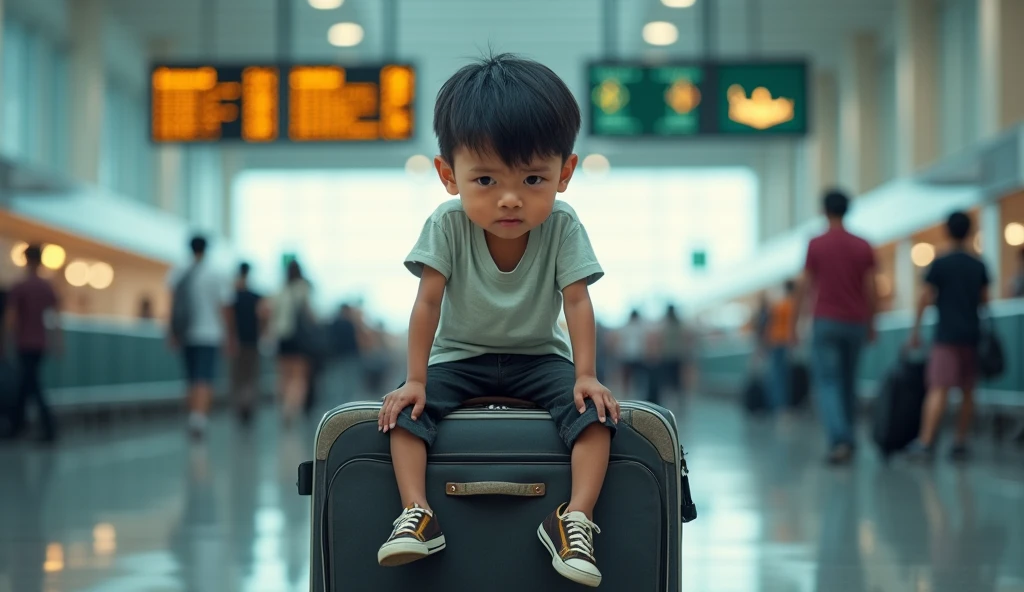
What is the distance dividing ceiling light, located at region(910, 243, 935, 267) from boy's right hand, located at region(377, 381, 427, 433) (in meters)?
18.0

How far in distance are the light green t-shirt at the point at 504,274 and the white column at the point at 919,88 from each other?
17.1m

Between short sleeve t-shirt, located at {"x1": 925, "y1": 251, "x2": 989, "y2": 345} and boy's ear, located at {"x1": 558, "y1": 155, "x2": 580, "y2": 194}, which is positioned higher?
boy's ear, located at {"x1": 558, "y1": 155, "x2": 580, "y2": 194}

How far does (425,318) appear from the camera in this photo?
2.83 meters

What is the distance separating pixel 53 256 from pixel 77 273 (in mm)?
1748

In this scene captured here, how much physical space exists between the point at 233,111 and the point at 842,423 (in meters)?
7.32

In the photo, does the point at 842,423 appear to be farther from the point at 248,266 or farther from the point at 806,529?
the point at 248,266

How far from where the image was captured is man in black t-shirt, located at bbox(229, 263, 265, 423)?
13641 mm

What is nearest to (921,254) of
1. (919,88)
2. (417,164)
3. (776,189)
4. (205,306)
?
(919,88)

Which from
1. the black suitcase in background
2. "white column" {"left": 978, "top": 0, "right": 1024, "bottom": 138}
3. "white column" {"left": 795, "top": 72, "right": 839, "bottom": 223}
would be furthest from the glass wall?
the black suitcase in background

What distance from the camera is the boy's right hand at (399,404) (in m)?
2.63

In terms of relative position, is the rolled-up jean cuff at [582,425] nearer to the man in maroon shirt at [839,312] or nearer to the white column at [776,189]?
the man in maroon shirt at [839,312]

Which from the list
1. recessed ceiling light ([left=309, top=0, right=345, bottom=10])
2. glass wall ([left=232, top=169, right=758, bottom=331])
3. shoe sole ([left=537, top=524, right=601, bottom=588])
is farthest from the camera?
glass wall ([left=232, top=169, right=758, bottom=331])

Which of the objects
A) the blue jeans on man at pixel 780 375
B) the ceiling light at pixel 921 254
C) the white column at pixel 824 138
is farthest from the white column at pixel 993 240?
the white column at pixel 824 138

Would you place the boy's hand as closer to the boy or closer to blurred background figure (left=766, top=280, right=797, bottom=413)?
the boy
